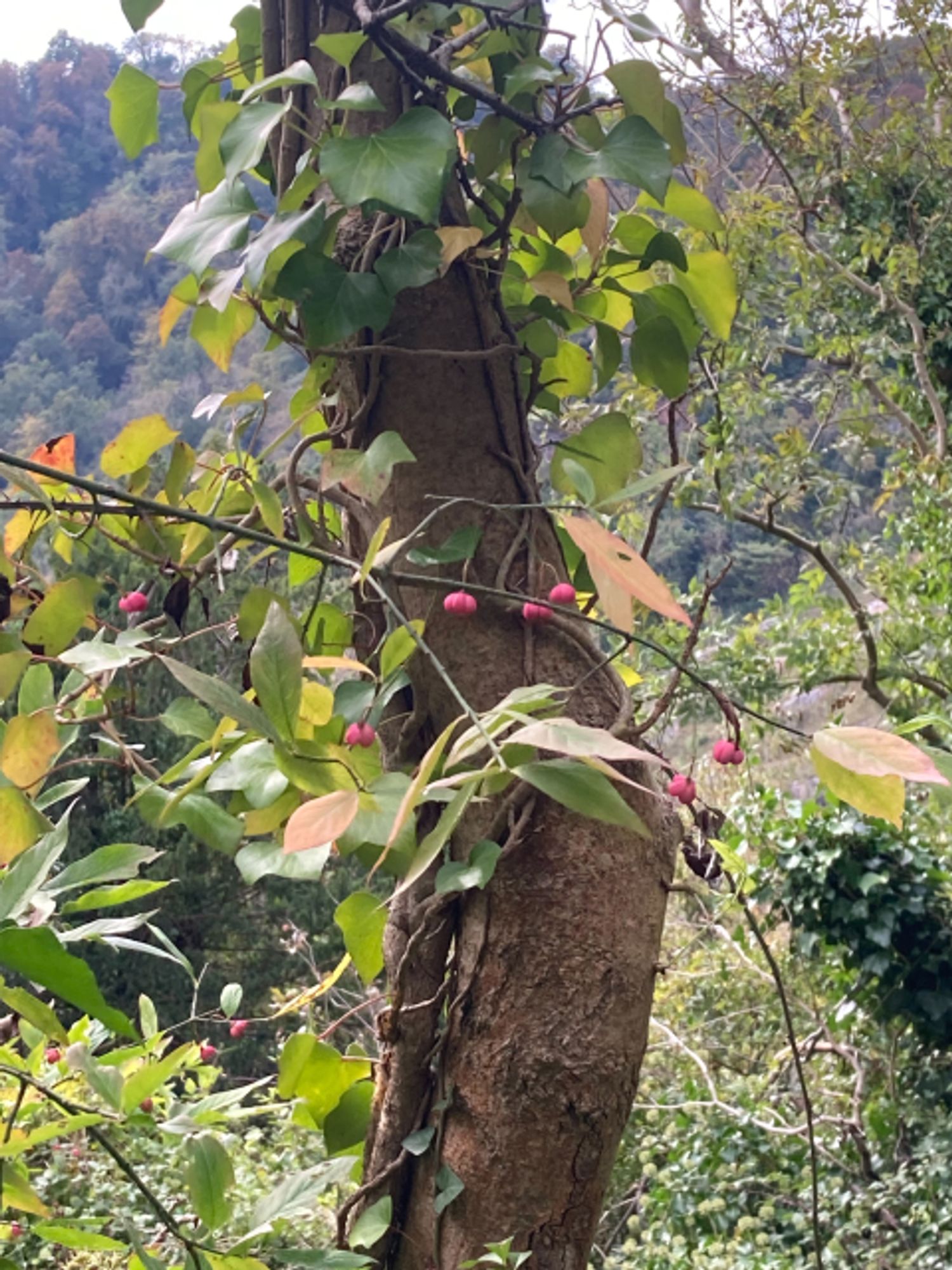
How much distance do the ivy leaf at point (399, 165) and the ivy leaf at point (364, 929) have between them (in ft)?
1.01

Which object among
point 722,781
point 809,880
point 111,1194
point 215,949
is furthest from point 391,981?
point 215,949

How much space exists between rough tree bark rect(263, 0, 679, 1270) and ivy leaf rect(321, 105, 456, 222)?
0.06 meters

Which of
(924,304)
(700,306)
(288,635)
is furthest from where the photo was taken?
(924,304)

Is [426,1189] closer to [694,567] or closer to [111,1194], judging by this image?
[111,1194]

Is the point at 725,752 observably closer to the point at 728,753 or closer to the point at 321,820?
the point at 728,753

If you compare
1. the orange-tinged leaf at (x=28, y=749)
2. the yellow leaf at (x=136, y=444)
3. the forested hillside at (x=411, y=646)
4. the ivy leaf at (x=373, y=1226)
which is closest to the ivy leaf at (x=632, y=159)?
the forested hillside at (x=411, y=646)

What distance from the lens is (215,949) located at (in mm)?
6797

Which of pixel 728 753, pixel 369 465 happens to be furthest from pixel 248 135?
pixel 728 753

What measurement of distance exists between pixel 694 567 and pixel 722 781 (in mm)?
3945

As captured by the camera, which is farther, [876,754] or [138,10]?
[138,10]

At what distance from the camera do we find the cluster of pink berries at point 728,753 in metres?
0.54

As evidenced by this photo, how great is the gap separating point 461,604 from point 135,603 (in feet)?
0.76

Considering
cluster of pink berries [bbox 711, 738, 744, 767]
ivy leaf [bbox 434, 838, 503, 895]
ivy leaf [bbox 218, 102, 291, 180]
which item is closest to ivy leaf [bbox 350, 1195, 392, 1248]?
ivy leaf [bbox 434, 838, 503, 895]

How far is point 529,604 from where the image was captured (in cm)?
53
